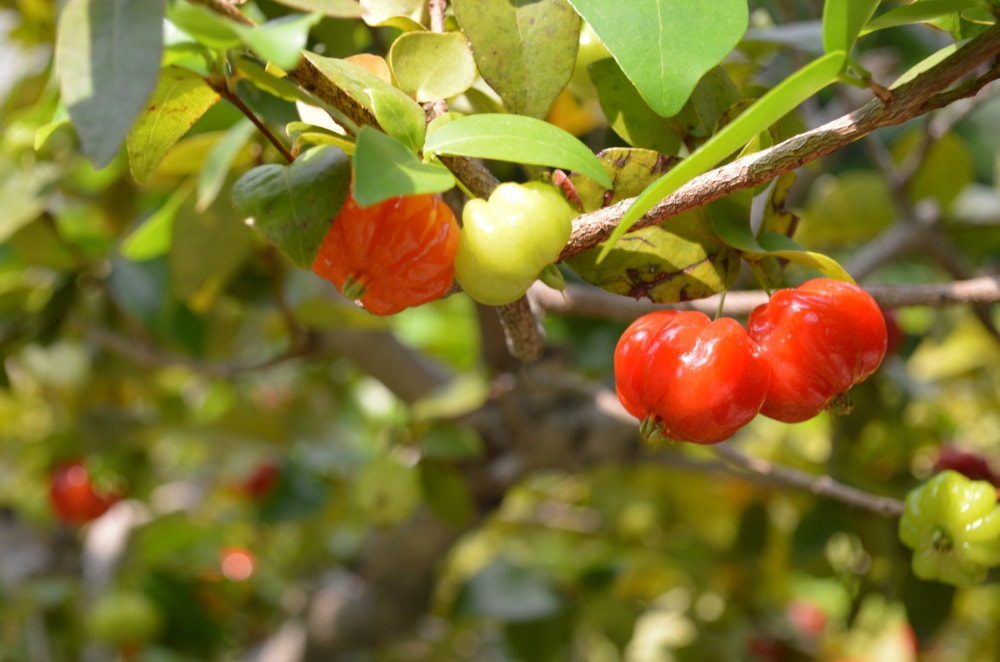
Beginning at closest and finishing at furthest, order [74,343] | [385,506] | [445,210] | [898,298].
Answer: [445,210] < [898,298] < [385,506] < [74,343]

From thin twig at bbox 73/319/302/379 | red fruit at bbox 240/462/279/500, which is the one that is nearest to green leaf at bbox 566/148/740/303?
thin twig at bbox 73/319/302/379

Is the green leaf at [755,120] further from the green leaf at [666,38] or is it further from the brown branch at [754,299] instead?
the brown branch at [754,299]

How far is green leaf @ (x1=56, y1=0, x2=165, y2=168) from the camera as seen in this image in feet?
1.35

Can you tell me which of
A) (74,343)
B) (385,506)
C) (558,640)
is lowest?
(558,640)

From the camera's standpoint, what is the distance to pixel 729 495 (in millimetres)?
1976

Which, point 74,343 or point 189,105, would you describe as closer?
point 189,105

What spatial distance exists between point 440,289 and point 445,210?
1.8 inches

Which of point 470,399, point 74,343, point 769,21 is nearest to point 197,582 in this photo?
point 74,343

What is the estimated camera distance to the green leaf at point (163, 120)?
1.81ft

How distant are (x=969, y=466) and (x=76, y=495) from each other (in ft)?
5.18

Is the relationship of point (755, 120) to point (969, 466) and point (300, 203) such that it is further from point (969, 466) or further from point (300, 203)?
point (969, 466)

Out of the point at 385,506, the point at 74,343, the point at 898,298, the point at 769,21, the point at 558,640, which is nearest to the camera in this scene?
the point at 898,298

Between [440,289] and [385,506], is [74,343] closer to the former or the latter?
[385,506]

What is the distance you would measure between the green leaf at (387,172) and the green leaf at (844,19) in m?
0.19
